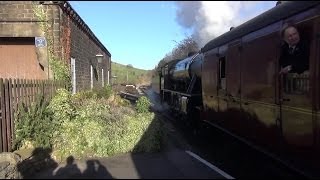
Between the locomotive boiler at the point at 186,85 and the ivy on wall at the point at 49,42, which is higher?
the ivy on wall at the point at 49,42

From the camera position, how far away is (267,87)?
9.24 m

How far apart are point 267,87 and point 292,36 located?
1.66m

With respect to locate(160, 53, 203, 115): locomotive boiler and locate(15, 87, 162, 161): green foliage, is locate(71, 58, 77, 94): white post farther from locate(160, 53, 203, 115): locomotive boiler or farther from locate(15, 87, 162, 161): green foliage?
locate(15, 87, 162, 161): green foliage

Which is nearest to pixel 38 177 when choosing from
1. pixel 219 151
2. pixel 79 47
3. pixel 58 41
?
pixel 219 151

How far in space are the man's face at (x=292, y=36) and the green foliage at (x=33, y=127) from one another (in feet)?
19.0

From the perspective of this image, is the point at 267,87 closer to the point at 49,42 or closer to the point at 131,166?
the point at 131,166

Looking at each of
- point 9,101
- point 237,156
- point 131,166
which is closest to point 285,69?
point 131,166

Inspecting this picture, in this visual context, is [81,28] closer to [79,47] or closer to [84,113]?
[79,47]

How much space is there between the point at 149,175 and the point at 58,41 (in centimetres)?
1066

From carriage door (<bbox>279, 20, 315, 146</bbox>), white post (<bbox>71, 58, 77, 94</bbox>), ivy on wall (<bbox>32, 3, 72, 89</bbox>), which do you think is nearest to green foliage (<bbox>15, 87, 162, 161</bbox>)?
carriage door (<bbox>279, 20, 315, 146</bbox>)

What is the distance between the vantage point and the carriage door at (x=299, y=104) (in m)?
7.48

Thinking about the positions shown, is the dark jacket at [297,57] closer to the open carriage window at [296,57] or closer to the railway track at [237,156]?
the open carriage window at [296,57]

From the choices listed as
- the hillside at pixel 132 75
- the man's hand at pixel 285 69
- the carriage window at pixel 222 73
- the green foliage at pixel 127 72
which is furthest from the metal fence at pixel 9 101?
the green foliage at pixel 127 72

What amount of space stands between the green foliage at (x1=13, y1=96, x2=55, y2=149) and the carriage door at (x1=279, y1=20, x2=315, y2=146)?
17.3 ft
